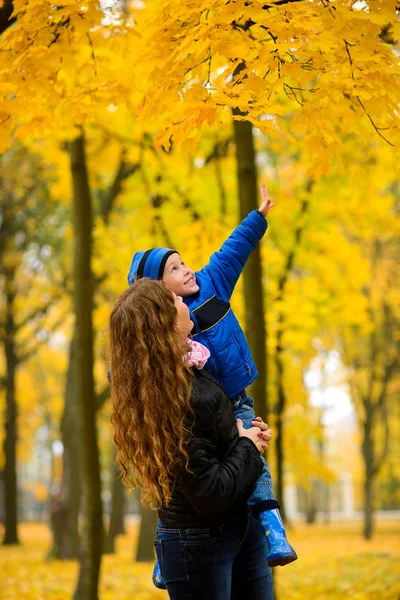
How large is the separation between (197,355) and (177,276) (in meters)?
0.44

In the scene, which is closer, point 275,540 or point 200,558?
point 200,558

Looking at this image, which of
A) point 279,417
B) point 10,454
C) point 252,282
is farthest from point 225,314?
point 10,454

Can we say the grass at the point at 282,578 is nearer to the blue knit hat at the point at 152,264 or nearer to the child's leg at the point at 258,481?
the child's leg at the point at 258,481

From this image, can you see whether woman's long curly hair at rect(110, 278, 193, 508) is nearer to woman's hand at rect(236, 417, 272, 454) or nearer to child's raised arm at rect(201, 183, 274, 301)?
woman's hand at rect(236, 417, 272, 454)

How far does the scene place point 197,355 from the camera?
8.54ft

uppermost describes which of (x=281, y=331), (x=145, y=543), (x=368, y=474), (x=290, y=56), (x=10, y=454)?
(x=290, y=56)

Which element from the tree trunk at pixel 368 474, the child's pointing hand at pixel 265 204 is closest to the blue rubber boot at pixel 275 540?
the child's pointing hand at pixel 265 204

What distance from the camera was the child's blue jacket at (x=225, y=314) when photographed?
2846mm

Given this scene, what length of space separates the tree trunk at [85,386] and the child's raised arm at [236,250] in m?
3.50

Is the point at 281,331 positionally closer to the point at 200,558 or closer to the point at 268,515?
the point at 268,515

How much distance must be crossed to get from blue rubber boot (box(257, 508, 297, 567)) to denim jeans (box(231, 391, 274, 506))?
0.06m

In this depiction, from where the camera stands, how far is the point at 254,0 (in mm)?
3275

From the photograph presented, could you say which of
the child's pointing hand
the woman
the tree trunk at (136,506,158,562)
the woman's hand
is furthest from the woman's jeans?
the tree trunk at (136,506,158,562)

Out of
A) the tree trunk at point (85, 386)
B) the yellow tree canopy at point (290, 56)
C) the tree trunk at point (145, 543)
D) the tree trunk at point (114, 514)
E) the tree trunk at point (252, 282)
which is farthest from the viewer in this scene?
the tree trunk at point (114, 514)
